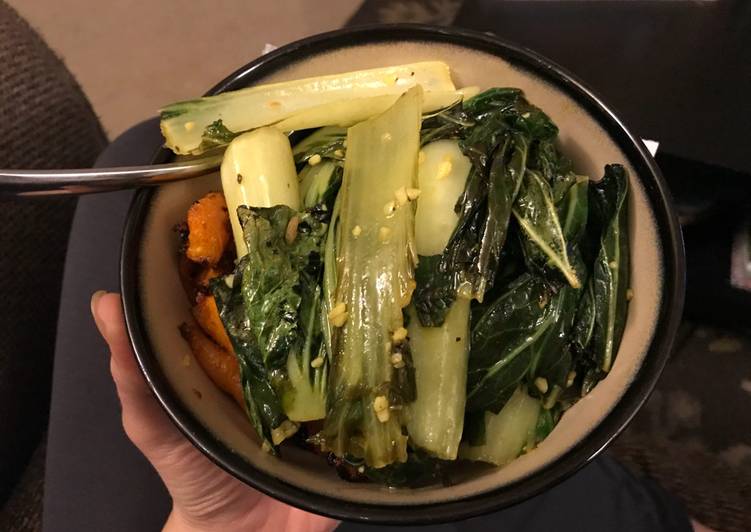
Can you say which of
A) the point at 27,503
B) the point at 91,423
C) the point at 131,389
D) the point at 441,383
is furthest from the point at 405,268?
the point at 27,503

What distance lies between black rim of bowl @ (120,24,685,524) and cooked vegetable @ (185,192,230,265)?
0.07 meters

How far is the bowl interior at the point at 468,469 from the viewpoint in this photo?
0.90 meters

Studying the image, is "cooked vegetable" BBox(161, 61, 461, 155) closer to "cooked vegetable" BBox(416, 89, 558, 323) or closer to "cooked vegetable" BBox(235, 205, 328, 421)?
"cooked vegetable" BBox(416, 89, 558, 323)

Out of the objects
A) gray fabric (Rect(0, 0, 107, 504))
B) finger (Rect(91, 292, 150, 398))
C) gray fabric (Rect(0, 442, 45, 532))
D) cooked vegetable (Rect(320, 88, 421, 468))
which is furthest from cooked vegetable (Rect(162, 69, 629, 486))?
gray fabric (Rect(0, 442, 45, 532))

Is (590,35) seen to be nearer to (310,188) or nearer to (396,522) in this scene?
(310,188)

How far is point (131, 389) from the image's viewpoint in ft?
3.83

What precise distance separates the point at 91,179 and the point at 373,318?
465 millimetres

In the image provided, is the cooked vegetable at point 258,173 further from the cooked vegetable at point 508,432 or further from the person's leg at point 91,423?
the person's leg at point 91,423

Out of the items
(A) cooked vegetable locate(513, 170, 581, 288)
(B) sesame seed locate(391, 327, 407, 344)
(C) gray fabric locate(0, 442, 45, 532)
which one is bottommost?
(C) gray fabric locate(0, 442, 45, 532)

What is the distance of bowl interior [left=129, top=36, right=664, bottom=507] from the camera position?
0.90 meters

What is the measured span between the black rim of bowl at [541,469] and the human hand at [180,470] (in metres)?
0.20

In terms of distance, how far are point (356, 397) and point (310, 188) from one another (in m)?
0.32

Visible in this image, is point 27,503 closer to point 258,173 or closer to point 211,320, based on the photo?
point 211,320

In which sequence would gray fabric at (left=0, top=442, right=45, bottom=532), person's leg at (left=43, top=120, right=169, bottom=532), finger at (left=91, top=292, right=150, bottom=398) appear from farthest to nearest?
gray fabric at (left=0, top=442, right=45, bottom=532) < person's leg at (left=43, top=120, right=169, bottom=532) < finger at (left=91, top=292, right=150, bottom=398)
